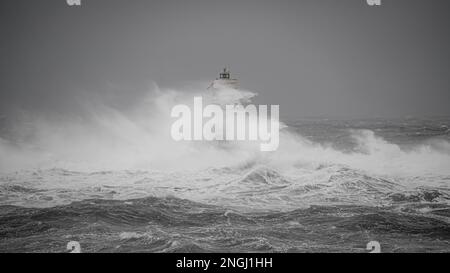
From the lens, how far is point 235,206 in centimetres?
1407

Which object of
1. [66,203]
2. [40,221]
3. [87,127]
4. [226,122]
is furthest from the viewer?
[87,127]

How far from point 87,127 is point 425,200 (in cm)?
2968

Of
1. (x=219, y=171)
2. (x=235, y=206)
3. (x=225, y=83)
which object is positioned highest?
(x=225, y=83)

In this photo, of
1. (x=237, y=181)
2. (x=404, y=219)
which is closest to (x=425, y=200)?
(x=404, y=219)

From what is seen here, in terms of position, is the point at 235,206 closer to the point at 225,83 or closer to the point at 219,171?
the point at 219,171

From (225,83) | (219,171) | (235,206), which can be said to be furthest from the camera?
(225,83)

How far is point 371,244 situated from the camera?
10625 mm

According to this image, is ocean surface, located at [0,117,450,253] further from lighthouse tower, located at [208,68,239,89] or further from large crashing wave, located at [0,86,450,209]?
lighthouse tower, located at [208,68,239,89]

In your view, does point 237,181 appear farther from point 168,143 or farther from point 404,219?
point 168,143

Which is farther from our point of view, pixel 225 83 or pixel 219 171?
pixel 225 83

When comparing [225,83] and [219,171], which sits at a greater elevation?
[225,83]

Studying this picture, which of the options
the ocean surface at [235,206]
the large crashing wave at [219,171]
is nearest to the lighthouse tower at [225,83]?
the large crashing wave at [219,171]

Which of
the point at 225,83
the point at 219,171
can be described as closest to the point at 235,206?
the point at 219,171
